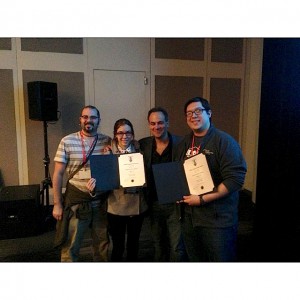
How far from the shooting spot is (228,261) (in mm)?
1618

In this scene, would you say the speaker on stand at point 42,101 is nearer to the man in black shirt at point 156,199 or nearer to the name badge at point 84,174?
the name badge at point 84,174

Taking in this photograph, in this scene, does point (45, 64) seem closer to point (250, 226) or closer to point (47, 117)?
point (47, 117)

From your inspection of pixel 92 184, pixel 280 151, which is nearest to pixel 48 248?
pixel 92 184

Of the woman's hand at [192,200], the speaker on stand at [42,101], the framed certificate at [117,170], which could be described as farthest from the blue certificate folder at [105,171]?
the speaker on stand at [42,101]

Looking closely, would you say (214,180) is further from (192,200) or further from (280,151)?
(280,151)

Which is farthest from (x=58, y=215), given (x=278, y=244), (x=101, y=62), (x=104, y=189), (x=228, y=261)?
(x=101, y=62)

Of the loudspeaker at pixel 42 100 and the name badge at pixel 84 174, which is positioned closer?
the name badge at pixel 84 174

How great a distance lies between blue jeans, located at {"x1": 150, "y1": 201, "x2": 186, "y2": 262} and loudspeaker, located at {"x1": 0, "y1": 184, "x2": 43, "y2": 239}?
1589 mm

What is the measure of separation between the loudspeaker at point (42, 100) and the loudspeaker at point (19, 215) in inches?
36.3

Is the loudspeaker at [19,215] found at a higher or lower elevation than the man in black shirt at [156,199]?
lower

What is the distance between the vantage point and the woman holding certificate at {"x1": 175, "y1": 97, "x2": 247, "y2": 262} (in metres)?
1.51

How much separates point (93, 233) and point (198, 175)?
916mm

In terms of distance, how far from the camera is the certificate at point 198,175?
155 cm

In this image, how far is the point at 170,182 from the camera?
5.49 ft
